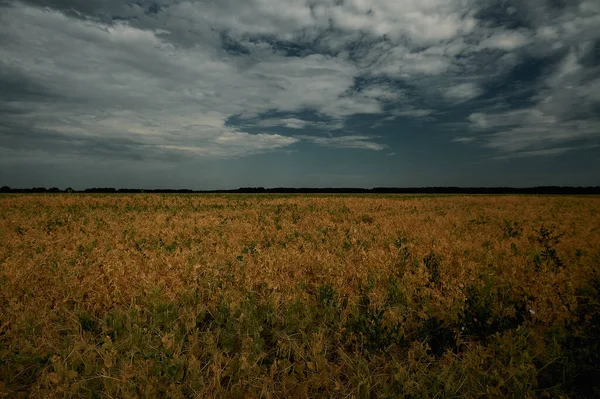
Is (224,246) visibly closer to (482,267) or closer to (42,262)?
(42,262)

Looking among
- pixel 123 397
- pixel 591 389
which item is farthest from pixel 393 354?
pixel 123 397

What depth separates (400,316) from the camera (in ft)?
15.1

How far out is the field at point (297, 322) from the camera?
10.9 ft

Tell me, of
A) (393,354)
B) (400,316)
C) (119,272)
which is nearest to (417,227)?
(400,316)

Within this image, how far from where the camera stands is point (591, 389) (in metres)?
3.23

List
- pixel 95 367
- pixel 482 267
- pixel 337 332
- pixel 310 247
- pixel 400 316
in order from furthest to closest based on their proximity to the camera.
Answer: pixel 310 247, pixel 482 267, pixel 400 316, pixel 337 332, pixel 95 367

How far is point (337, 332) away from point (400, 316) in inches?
40.2

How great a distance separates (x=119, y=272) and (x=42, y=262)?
2246mm

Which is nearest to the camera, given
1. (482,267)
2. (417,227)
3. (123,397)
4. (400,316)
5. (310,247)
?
(123,397)

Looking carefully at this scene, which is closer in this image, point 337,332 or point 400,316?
point 337,332

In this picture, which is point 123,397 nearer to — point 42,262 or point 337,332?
point 337,332

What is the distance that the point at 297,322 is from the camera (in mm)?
4547

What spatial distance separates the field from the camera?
3318mm

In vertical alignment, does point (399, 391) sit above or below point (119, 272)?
below
